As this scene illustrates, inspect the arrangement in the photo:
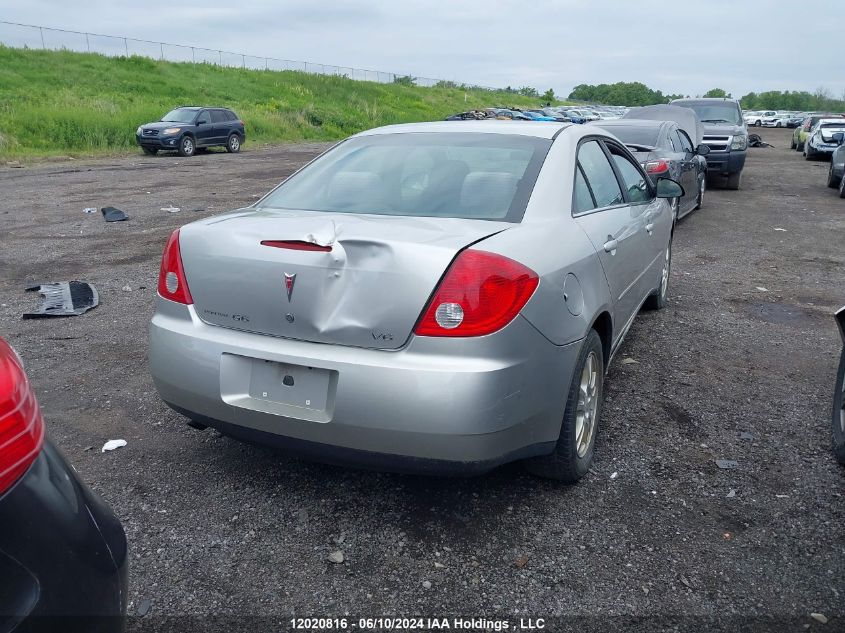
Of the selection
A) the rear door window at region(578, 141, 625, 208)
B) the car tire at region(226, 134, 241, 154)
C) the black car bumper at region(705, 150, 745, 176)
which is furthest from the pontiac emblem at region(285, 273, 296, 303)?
the car tire at region(226, 134, 241, 154)

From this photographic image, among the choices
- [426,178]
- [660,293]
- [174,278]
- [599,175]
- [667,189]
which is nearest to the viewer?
[174,278]

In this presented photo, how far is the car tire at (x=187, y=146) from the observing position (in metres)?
25.0

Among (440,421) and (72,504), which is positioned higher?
(72,504)

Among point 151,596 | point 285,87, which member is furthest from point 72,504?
point 285,87

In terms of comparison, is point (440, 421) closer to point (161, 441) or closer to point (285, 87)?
point (161, 441)

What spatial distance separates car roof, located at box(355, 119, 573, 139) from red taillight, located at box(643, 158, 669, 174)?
5.11 m

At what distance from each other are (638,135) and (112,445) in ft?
27.4

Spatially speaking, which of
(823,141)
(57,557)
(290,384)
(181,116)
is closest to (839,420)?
(290,384)

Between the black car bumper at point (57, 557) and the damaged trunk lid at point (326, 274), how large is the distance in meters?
1.15

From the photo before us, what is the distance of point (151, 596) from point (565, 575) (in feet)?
4.98

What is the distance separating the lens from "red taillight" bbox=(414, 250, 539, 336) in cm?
265

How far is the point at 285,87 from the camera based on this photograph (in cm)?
4962

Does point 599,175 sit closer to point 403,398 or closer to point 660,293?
point 403,398

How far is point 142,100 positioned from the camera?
1377 inches
